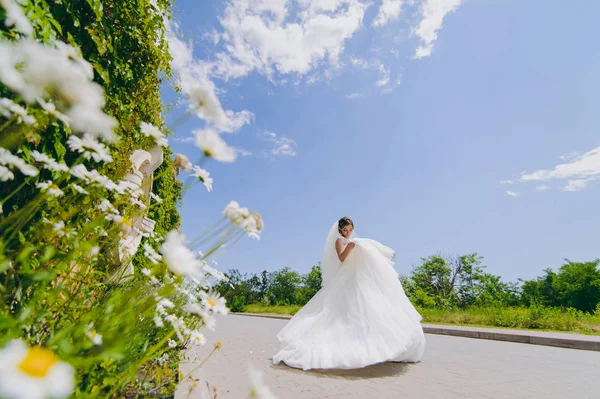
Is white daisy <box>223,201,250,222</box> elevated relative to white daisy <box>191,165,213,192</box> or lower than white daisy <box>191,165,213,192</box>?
lower

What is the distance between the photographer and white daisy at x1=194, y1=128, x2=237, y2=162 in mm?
1468

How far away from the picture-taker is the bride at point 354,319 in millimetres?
4066

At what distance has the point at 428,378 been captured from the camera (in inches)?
156

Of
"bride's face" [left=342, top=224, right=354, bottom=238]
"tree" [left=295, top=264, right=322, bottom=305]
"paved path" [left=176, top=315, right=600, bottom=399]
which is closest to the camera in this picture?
"paved path" [left=176, top=315, right=600, bottom=399]

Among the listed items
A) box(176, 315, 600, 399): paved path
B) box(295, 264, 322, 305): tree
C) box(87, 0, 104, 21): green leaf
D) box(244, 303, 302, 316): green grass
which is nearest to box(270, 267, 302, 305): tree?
box(295, 264, 322, 305): tree

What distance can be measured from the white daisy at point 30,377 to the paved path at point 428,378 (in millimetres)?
2047

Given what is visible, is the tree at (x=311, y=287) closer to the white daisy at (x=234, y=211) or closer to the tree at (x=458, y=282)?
the tree at (x=458, y=282)

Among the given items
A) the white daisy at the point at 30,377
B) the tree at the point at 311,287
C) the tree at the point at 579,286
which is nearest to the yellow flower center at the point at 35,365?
the white daisy at the point at 30,377

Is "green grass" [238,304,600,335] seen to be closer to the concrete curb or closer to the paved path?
the concrete curb

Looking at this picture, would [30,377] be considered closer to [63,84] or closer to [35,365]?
[35,365]

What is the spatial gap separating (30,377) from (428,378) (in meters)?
4.35

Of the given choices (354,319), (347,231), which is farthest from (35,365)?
Result: (347,231)

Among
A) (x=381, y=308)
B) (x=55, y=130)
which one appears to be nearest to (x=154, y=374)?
(x=55, y=130)

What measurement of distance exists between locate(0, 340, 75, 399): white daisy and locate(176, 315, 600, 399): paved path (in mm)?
2047
